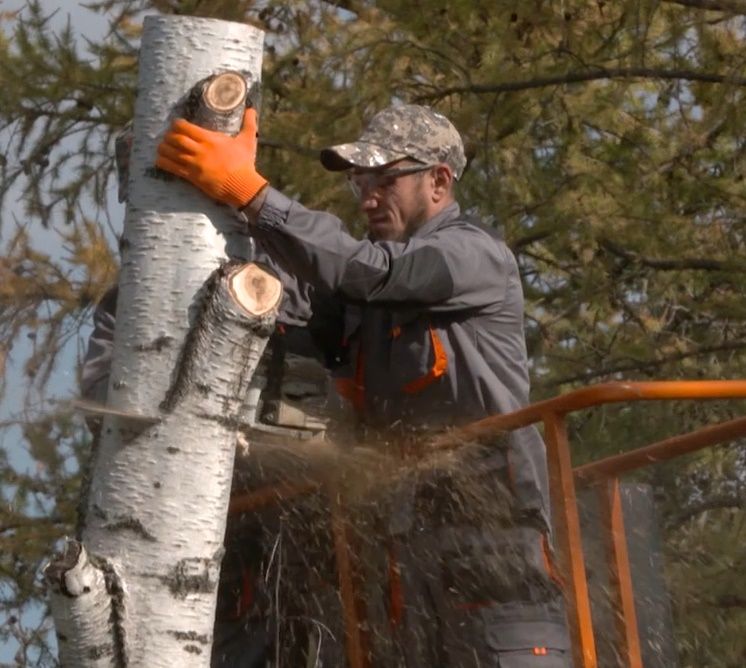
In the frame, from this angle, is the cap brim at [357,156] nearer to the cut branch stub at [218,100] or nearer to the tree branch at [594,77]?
the cut branch stub at [218,100]

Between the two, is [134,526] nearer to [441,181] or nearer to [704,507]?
[441,181]

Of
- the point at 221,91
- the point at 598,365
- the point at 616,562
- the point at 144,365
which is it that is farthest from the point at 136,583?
the point at 598,365

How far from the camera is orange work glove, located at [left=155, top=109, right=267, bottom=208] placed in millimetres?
3299

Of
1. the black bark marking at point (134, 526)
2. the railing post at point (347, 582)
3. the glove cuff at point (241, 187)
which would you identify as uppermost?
the glove cuff at point (241, 187)

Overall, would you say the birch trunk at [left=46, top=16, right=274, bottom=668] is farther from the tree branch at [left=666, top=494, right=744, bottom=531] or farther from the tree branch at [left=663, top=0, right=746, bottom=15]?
the tree branch at [left=666, top=494, right=744, bottom=531]

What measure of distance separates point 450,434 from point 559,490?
37cm

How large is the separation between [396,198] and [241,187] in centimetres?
112

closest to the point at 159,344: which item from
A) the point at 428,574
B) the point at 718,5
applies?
the point at 428,574

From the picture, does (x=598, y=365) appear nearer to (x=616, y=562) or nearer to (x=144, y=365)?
(x=616, y=562)

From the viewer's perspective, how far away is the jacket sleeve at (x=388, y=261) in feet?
12.2

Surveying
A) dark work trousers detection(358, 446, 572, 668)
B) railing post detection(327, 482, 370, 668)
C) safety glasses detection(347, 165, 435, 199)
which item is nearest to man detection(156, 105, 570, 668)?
dark work trousers detection(358, 446, 572, 668)

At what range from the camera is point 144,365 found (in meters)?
3.26

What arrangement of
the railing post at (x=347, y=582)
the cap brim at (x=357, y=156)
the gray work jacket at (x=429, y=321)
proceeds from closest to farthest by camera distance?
the gray work jacket at (x=429, y=321), the railing post at (x=347, y=582), the cap brim at (x=357, y=156)

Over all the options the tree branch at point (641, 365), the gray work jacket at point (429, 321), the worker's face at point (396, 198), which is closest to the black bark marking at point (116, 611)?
the gray work jacket at point (429, 321)
